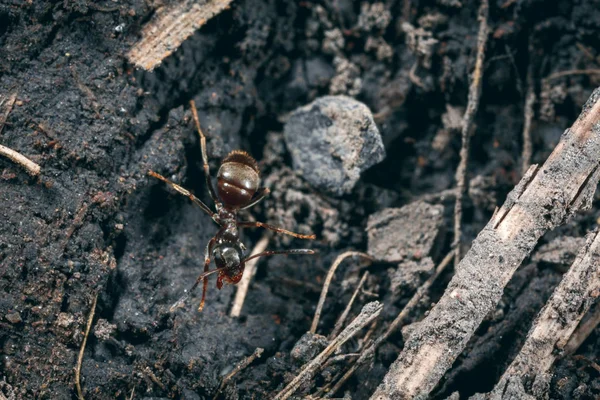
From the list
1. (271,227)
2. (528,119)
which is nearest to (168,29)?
(271,227)

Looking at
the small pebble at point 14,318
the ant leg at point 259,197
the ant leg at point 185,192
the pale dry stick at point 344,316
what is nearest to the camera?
the small pebble at point 14,318

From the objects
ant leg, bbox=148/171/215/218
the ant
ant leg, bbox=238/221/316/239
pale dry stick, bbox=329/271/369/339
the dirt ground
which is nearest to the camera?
the dirt ground

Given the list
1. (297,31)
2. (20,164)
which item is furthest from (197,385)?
(297,31)

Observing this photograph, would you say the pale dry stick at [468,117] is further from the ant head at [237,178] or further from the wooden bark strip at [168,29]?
the wooden bark strip at [168,29]

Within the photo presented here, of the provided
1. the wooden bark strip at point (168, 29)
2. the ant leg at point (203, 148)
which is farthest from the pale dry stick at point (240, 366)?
the wooden bark strip at point (168, 29)

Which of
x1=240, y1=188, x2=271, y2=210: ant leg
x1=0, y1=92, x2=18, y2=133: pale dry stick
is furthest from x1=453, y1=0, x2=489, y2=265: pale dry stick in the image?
x1=0, y1=92, x2=18, y2=133: pale dry stick

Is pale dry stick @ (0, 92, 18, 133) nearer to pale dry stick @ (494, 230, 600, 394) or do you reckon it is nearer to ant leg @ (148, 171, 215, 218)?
ant leg @ (148, 171, 215, 218)

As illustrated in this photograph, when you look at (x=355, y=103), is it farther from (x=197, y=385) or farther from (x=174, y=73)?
A: (x=197, y=385)
